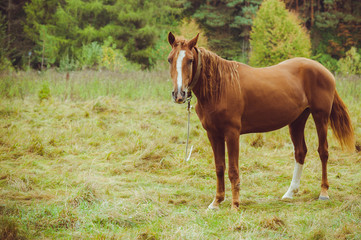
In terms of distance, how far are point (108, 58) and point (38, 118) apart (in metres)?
8.78

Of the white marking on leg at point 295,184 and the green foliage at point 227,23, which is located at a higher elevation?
the green foliage at point 227,23

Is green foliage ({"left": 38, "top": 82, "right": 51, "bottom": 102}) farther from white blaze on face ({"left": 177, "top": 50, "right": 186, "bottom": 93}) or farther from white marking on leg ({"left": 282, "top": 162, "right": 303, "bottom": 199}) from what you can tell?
white marking on leg ({"left": 282, "top": 162, "right": 303, "bottom": 199})

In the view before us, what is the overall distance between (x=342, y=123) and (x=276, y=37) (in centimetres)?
1389

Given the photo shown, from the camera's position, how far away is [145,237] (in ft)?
8.36

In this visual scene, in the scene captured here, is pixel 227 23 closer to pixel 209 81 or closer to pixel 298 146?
pixel 298 146

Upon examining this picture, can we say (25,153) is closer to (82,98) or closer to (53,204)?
(53,204)

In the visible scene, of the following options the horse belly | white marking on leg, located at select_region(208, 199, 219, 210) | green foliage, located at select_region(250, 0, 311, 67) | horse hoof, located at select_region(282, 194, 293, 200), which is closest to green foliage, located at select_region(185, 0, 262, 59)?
green foliage, located at select_region(250, 0, 311, 67)

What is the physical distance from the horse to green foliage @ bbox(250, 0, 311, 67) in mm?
13333

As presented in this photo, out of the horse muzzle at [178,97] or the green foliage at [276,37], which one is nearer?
the horse muzzle at [178,97]

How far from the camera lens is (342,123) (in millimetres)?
4348

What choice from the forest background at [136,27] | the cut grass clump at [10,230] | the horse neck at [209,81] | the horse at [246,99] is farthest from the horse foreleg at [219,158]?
the forest background at [136,27]

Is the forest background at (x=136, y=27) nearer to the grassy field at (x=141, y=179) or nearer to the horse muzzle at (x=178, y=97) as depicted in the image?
the grassy field at (x=141, y=179)

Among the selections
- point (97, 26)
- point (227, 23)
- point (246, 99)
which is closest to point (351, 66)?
point (227, 23)

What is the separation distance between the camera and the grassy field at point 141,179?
2.73m
